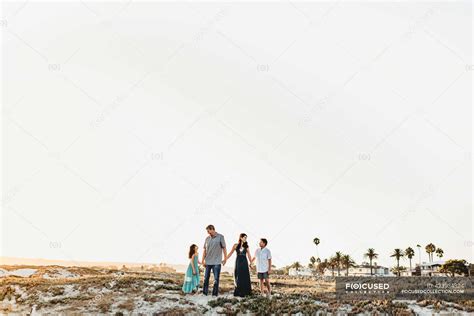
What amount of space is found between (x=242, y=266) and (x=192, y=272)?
8.22 ft

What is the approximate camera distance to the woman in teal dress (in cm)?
1864

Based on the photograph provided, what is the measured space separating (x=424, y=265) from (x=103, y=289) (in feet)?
267

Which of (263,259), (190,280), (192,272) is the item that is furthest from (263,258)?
(190,280)

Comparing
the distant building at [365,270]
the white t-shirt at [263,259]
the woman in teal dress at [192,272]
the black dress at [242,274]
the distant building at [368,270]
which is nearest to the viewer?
the black dress at [242,274]

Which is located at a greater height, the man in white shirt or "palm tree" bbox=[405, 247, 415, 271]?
"palm tree" bbox=[405, 247, 415, 271]

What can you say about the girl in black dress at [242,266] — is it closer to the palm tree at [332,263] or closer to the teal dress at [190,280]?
the teal dress at [190,280]

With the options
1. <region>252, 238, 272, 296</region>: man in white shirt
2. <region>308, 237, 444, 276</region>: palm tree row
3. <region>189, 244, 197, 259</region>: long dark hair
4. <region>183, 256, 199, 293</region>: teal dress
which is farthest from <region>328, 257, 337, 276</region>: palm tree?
<region>189, 244, 197, 259</region>: long dark hair

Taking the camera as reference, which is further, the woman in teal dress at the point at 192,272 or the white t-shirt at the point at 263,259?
the woman in teal dress at the point at 192,272

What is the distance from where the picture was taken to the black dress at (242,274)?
17.6 m

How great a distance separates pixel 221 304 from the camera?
17.0 m

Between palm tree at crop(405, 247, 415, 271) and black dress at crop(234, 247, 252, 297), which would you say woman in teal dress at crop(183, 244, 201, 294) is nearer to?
black dress at crop(234, 247, 252, 297)

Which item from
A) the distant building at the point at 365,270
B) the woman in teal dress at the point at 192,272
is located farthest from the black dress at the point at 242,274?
the distant building at the point at 365,270

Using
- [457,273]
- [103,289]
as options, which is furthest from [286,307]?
[457,273]

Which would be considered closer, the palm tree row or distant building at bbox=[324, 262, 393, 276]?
distant building at bbox=[324, 262, 393, 276]
